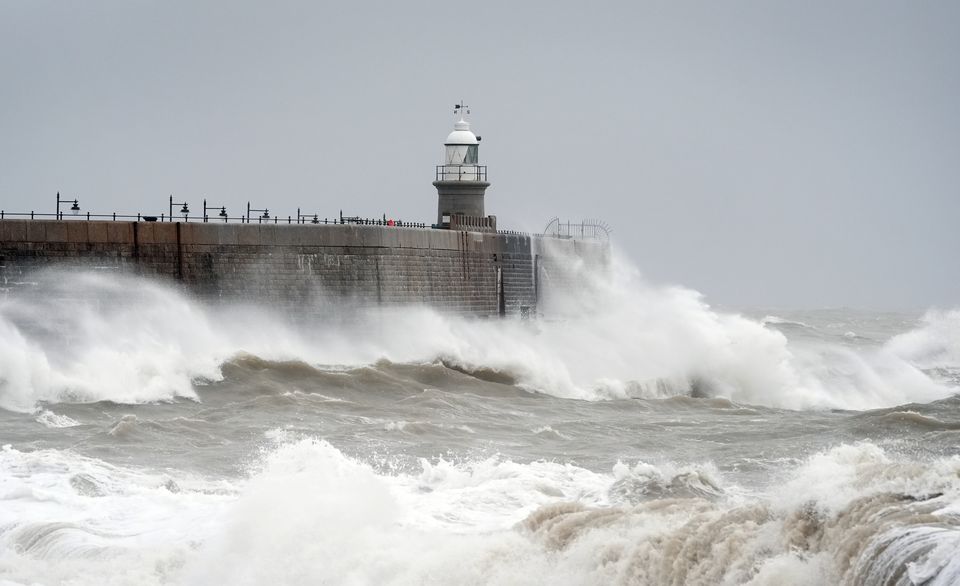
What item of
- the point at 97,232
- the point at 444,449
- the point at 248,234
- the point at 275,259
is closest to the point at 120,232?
the point at 97,232

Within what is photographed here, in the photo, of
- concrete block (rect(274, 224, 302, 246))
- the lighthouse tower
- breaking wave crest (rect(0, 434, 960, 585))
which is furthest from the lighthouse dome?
breaking wave crest (rect(0, 434, 960, 585))

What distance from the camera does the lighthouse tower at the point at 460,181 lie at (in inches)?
1310

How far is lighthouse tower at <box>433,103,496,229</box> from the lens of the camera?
33281mm

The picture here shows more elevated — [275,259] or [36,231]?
[36,231]

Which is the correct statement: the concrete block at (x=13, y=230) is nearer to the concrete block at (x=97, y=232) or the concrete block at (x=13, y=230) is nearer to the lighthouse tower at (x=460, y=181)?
the concrete block at (x=97, y=232)

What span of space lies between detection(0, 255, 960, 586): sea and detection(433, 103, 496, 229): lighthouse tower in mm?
5306

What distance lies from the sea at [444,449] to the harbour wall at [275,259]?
0.88ft

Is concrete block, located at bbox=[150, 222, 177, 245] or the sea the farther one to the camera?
concrete block, located at bbox=[150, 222, 177, 245]

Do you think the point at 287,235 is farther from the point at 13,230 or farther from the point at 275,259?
the point at 13,230

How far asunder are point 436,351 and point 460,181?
10937mm

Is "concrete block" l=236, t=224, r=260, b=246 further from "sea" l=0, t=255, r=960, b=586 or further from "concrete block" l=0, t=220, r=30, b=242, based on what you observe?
"concrete block" l=0, t=220, r=30, b=242

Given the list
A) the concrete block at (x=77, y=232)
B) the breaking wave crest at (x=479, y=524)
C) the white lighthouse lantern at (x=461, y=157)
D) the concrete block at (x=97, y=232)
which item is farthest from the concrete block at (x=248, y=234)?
the white lighthouse lantern at (x=461, y=157)

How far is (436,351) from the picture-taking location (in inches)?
899

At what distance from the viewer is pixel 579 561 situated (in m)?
7.68
